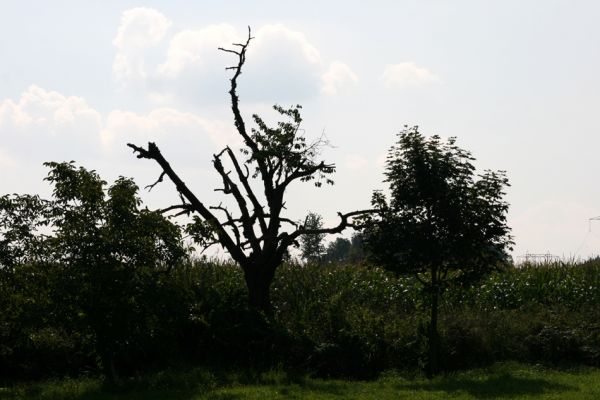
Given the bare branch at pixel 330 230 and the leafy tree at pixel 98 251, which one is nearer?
the leafy tree at pixel 98 251

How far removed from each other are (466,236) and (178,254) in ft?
27.6

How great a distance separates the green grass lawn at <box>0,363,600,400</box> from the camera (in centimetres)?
1983

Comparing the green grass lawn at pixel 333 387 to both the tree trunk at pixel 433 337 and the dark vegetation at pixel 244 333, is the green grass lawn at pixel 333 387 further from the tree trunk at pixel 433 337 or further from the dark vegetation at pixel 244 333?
the dark vegetation at pixel 244 333

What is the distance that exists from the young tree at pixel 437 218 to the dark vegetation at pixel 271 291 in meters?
0.04

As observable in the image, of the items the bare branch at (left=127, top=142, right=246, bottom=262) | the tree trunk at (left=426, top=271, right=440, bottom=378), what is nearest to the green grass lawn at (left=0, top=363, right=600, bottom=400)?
the tree trunk at (left=426, top=271, right=440, bottom=378)

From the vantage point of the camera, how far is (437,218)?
78.7ft

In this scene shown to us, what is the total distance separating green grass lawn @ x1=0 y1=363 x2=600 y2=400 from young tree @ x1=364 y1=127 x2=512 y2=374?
2.61 meters

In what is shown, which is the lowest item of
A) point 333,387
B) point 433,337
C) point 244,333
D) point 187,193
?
point 333,387

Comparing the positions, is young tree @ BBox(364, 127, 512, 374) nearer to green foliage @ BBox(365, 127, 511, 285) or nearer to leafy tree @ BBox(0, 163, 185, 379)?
green foliage @ BBox(365, 127, 511, 285)

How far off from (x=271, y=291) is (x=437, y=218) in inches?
406

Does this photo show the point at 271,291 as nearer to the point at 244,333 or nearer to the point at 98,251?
the point at 244,333

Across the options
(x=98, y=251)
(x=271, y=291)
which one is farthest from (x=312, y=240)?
(x=98, y=251)

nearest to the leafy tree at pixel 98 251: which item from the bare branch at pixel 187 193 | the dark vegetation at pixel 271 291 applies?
the dark vegetation at pixel 271 291

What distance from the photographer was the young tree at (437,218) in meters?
23.8
